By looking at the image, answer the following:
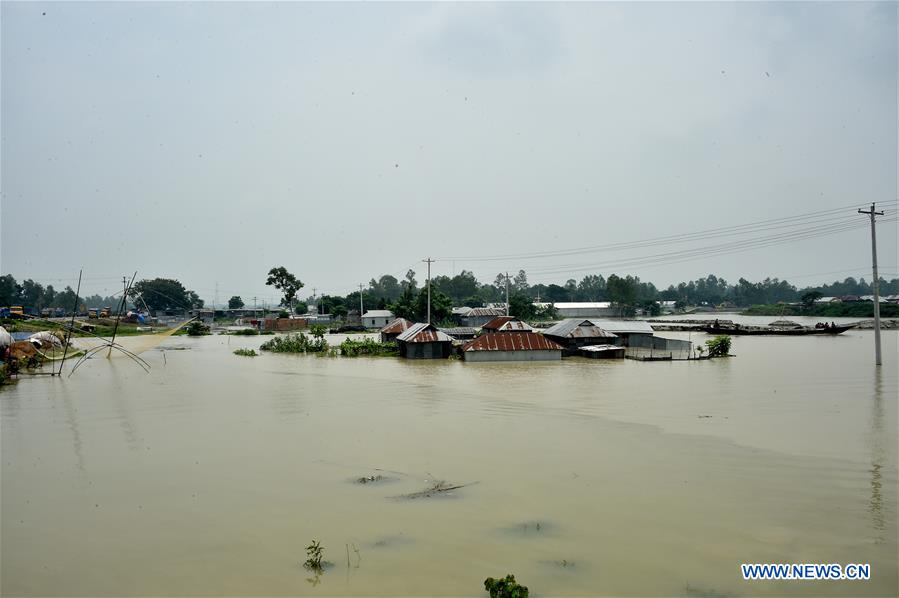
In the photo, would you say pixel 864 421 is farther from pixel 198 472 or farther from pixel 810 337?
pixel 810 337

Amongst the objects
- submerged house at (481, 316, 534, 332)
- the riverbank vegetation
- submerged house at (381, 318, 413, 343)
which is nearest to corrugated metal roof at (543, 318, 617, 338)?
submerged house at (481, 316, 534, 332)

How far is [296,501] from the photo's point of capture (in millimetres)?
9805

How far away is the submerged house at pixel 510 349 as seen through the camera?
3178 centimetres

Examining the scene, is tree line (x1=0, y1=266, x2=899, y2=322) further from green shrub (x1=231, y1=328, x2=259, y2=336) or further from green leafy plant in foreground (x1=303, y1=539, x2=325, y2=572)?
green leafy plant in foreground (x1=303, y1=539, x2=325, y2=572)

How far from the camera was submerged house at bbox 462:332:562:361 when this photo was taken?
31.8 m

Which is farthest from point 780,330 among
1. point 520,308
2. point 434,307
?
point 434,307

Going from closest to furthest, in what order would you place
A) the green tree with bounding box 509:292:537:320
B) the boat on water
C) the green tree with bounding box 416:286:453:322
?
1. the boat on water
2. the green tree with bounding box 416:286:453:322
3. the green tree with bounding box 509:292:537:320

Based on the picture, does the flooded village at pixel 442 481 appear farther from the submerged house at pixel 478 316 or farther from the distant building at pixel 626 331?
the submerged house at pixel 478 316

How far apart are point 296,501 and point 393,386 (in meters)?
13.5

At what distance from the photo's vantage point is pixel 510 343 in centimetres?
3216

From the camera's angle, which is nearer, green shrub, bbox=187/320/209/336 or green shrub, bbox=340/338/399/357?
green shrub, bbox=340/338/399/357

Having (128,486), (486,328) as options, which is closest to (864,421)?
(128,486)

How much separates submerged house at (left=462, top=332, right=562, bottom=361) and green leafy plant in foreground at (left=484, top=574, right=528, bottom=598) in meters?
25.0

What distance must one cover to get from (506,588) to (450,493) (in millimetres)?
3545
